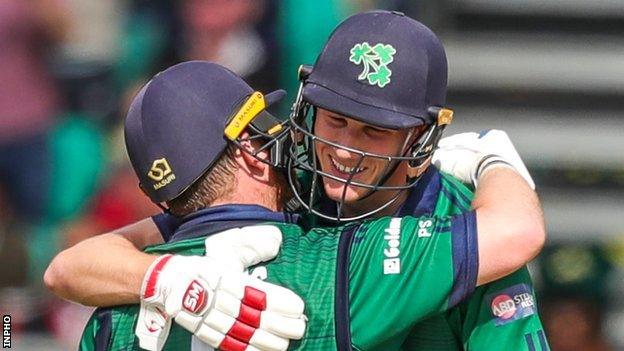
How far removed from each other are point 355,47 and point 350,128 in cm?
17

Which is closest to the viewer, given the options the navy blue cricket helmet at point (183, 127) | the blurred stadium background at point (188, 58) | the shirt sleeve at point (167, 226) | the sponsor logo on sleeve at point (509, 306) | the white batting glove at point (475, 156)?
the sponsor logo on sleeve at point (509, 306)

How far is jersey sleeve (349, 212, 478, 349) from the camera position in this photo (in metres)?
2.66

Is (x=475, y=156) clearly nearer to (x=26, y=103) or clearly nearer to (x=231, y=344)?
(x=231, y=344)

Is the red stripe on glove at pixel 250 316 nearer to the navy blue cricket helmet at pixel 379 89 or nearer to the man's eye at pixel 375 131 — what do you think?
the navy blue cricket helmet at pixel 379 89

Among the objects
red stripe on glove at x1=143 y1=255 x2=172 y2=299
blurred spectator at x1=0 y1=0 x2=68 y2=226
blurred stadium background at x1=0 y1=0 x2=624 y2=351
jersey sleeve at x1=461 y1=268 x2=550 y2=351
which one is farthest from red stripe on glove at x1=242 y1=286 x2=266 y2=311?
blurred spectator at x1=0 y1=0 x2=68 y2=226

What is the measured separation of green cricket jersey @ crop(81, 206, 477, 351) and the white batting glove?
0.96ft

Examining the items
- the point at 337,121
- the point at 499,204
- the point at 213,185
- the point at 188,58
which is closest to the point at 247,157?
the point at 213,185

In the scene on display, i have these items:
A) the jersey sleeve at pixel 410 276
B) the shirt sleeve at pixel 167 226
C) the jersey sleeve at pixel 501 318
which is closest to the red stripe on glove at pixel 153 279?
the jersey sleeve at pixel 410 276

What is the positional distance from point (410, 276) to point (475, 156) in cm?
47

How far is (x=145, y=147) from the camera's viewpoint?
2898 millimetres

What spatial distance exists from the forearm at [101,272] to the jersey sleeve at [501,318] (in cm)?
67

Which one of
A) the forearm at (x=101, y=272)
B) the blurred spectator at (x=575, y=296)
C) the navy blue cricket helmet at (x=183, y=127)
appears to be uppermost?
the navy blue cricket helmet at (x=183, y=127)

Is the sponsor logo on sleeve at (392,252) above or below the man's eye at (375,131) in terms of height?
below

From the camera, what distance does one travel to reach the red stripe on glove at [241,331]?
8.63 feet
